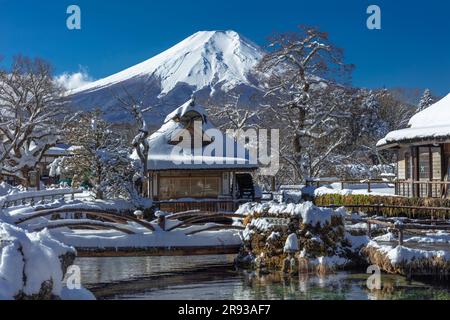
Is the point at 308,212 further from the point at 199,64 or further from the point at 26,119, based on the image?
the point at 199,64

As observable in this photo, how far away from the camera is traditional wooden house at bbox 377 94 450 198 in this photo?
22.0 m

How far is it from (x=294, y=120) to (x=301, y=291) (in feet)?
79.8

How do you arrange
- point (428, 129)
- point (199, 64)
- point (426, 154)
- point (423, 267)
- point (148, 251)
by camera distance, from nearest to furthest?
point (423, 267) < point (148, 251) < point (428, 129) < point (426, 154) < point (199, 64)

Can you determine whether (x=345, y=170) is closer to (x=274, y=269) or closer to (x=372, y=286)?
(x=274, y=269)

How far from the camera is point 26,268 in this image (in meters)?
6.11

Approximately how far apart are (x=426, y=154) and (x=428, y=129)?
5.98ft

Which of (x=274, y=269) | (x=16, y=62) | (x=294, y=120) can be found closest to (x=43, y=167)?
(x=16, y=62)

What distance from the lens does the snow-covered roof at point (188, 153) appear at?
24500mm

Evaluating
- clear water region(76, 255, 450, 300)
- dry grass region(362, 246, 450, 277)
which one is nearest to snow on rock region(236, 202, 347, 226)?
clear water region(76, 255, 450, 300)

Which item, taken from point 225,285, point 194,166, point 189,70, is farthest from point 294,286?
point 189,70

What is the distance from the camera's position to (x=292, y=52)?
34.1 meters

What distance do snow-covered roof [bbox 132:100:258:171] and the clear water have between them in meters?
9.01

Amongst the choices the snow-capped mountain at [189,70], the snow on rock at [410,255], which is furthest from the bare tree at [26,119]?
the snow-capped mountain at [189,70]
